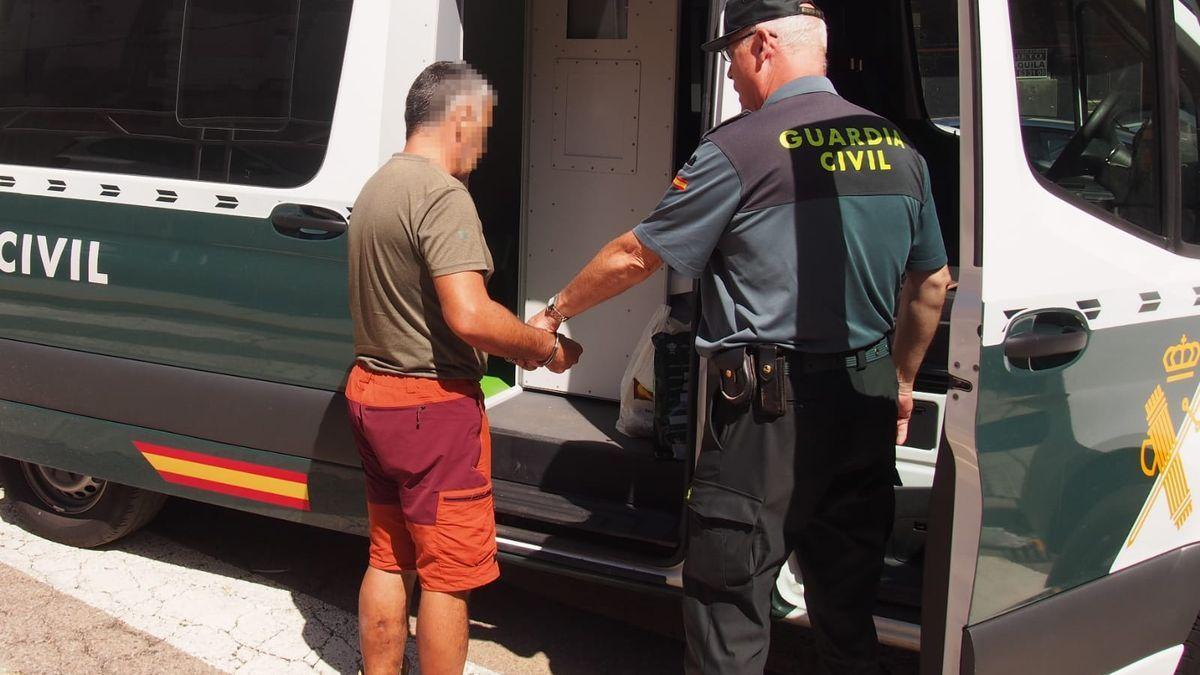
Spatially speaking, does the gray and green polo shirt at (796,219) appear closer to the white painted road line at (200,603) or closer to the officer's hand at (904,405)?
the officer's hand at (904,405)

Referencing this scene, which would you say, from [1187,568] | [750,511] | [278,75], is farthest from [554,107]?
[1187,568]

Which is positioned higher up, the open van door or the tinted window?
the tinted window

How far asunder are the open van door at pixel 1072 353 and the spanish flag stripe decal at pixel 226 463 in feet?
5.73

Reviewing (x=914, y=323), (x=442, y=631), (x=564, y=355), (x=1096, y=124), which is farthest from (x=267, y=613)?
(x=1096, y=124)

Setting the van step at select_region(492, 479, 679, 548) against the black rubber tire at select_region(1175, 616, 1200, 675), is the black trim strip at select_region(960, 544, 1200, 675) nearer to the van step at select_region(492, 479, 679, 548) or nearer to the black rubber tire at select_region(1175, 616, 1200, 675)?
the black rubber tire at select_region(1175, 616, 1200, 675)

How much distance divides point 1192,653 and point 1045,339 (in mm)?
979

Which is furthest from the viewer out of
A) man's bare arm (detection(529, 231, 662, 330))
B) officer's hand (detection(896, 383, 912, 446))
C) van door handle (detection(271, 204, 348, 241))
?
van door handle (detection(271, 204, 348, 241))

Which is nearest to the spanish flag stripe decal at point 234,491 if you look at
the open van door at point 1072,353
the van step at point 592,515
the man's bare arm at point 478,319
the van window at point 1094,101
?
the van step at point 592,515

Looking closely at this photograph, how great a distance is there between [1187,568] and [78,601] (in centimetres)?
311

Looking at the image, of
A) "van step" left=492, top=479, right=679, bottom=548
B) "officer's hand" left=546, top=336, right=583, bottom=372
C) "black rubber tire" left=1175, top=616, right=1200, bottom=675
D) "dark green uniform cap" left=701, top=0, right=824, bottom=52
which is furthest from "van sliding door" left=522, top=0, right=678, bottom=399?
"black rubber tire" left=1175, top=616, right=1200, bottom=675

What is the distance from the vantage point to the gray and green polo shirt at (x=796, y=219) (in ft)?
6.95

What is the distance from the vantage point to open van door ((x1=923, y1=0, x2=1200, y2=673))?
200 centimetres

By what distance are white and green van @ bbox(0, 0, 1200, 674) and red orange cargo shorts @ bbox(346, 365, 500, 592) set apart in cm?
38

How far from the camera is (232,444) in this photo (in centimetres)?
308
